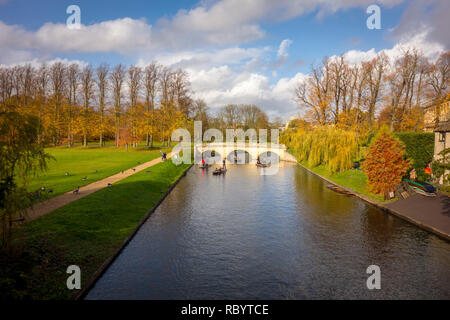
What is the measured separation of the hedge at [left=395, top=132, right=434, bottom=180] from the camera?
95.7ft

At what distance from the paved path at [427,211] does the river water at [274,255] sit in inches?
28.0

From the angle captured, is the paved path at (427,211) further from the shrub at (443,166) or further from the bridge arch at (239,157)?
the bridge arch at (239,157)

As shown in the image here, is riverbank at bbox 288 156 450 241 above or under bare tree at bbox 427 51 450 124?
under

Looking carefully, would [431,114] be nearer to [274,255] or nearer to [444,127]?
[444,127]

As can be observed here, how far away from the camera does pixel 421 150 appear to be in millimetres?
29391

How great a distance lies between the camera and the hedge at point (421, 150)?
29.2 meters

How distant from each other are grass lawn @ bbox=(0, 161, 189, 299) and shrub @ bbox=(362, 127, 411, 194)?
18.7 meters

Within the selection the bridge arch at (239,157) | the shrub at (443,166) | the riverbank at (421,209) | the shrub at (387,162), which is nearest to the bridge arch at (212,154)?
the bridge arch at (239,157)

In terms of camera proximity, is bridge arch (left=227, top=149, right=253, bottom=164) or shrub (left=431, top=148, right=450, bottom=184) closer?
shrub (left=431, top=148, right=450, bottom=184)

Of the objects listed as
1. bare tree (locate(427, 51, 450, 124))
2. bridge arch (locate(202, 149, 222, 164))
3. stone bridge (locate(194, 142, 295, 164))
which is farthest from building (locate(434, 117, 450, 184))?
bridge arch (locate(202, 149, 222, 164))

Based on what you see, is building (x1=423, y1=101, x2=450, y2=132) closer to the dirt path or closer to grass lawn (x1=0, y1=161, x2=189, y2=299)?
grass lawn (x1=0, y1=161, x2=189, y2=299)

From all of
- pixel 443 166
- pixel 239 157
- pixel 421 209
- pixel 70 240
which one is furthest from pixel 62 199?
pixel 239 157

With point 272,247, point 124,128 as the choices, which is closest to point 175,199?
point 272,247
